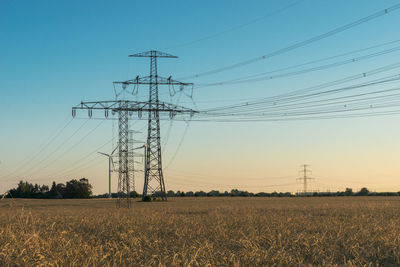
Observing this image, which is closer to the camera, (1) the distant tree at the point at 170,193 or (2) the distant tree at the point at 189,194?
(2) the distant tree at the point at 189,194


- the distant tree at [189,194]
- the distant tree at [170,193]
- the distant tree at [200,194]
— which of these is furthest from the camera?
the distant tree at [200,194]

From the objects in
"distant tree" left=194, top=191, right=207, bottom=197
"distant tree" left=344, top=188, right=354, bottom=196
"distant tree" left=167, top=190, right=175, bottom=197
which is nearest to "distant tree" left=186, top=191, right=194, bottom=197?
"distant tree" left=194, top=191, right=207, bottom=197

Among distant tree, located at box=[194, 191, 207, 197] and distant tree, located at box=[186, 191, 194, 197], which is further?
distant tree, located at box=[194, 191, 207, 197]

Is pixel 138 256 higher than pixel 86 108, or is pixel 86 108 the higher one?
pixel 86 108

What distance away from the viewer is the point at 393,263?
35.0ft

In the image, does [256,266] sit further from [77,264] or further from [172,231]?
[172,231]

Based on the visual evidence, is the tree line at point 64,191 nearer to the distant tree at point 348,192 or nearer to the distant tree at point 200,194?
the distant tree at point 200,194

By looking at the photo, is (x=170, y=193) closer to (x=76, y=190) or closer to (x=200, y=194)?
(x=200, y=194)

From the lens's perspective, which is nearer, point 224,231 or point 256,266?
point 256,266

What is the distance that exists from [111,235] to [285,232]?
260 inches

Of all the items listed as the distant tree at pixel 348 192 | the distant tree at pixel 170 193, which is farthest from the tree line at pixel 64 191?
the distant tree at pixel 348 192

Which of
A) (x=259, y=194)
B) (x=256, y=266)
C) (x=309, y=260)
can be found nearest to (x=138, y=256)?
(x=256, y=266)

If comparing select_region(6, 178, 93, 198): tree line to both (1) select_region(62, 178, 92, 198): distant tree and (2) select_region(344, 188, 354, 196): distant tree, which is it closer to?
(1) select_region(62, 178, 92, 198): distant tree

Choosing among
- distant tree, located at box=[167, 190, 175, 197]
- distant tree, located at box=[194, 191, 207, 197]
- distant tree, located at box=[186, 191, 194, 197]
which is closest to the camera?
distant tree, located at box=[186, 191, 194, 197]
